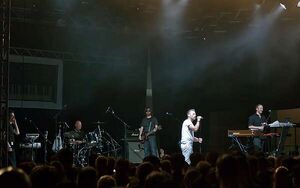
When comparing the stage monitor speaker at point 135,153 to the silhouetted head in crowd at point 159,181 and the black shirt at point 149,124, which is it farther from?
the silhouetted head in crowd at point 159,181

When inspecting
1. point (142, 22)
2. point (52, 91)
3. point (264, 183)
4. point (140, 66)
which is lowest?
point (264, 183)

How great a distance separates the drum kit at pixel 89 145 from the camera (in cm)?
1436

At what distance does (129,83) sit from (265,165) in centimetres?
1210

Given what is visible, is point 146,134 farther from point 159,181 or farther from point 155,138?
point 159,181

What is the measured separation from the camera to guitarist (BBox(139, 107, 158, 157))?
14344mm

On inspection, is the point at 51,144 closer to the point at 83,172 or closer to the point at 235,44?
the point at 235,44

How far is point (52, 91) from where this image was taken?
1590cm

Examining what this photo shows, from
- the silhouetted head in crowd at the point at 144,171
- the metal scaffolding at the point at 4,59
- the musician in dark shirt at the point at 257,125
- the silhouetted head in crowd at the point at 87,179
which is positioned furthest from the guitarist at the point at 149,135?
the silhouetted head in crowd at the point at 87,179

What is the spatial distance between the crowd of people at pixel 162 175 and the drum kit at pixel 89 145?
8.58 meters

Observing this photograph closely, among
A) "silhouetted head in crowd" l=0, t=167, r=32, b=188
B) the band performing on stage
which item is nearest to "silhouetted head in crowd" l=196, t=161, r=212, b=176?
"silhouetted head in crowd" l=0, t=167, r=32, b=188

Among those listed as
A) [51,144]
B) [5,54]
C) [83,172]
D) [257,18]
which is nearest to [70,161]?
[83,172]

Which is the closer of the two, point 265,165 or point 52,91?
point 265,165

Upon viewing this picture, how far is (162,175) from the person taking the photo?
2930 millimetres


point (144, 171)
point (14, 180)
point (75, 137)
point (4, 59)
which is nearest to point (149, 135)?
point (75, 137)
